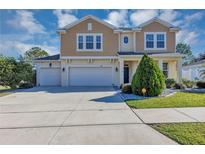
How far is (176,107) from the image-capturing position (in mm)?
9383

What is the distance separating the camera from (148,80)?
43.4 feet

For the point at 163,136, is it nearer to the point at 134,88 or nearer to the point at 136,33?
the point at 134,88

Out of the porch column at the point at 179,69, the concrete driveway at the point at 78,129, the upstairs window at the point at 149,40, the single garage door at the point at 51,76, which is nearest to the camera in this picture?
the concrete driveway at the point at 78,129

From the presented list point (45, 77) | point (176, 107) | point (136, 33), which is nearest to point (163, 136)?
point (176, 107)

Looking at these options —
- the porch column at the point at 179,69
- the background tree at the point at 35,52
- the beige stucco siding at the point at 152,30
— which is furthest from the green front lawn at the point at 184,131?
the background tree at the point at 35,52

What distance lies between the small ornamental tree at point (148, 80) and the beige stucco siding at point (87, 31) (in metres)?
8.79

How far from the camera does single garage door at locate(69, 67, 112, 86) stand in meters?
22.4

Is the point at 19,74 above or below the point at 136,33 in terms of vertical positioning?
below

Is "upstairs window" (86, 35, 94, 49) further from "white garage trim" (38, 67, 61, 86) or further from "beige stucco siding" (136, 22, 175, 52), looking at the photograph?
"beige stucco siding" (136, 22, 175, 52)

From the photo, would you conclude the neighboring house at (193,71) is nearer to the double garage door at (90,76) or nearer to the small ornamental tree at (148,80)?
the double garage door at (90,76)

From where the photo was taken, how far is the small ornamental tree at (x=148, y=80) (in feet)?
42.9
